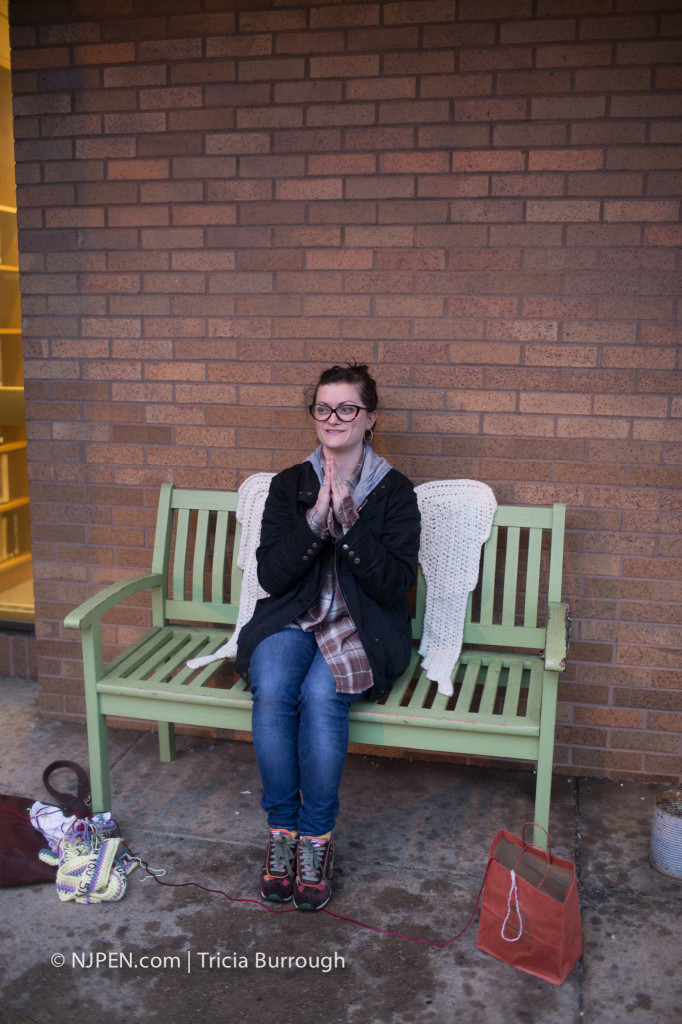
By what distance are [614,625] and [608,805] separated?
0.70 m

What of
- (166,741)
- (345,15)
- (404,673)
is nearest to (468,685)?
(404,673)

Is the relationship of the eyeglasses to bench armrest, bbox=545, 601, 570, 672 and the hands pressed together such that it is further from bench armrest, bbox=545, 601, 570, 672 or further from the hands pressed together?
bench armrest, bbox=545, 601, 570, 672

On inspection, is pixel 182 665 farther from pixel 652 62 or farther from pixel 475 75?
pixel 652 62

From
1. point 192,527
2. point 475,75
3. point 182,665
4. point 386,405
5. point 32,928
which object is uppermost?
point 475,75

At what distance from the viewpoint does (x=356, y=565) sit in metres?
3.08

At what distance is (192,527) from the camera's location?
4.11 metres

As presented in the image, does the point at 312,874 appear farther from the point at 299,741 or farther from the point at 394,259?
the point at 394,259

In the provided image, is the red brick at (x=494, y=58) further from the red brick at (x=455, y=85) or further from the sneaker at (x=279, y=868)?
the sneaker at (x=279, y=868)

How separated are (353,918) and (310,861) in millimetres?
215

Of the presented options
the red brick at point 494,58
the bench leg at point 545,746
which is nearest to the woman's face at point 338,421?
the bench leg at point 545,746

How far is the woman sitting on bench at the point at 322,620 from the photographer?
Answer: 117 inches

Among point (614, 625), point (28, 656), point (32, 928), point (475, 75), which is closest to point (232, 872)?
point (32, 928)

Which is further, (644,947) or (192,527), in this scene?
(192,527)

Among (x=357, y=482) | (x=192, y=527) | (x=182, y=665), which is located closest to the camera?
(x=357, y=482)
